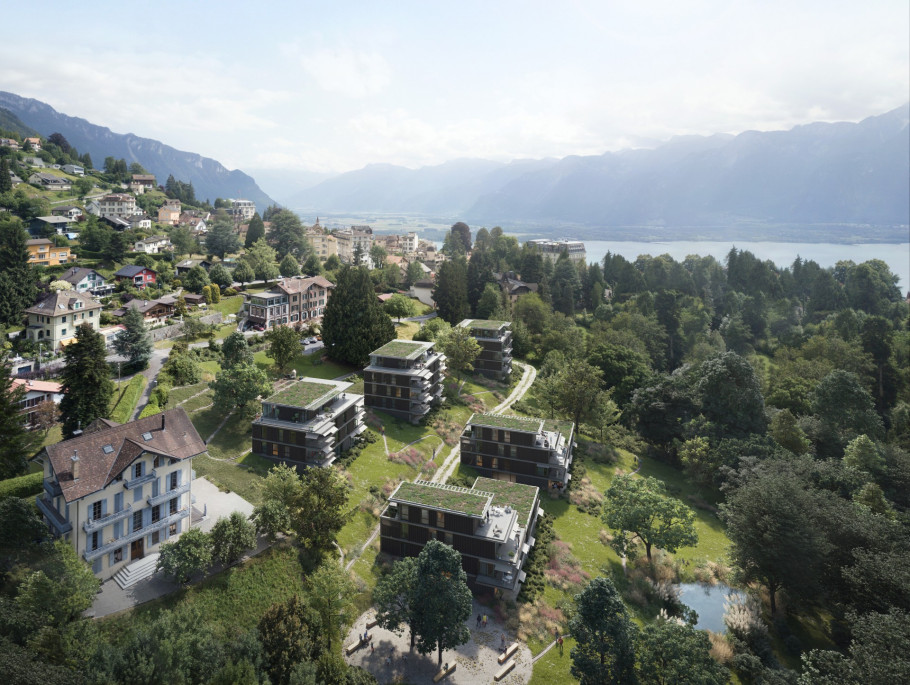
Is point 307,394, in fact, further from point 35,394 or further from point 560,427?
point 560,427

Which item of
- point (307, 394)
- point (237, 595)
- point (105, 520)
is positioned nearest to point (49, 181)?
point (307, 394)

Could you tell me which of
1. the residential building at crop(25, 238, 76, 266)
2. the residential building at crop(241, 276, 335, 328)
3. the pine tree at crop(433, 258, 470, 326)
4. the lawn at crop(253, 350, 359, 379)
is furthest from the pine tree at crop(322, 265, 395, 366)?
the residential building at crop(25, 238, 76, 266)

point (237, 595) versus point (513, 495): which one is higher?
point (513, 495)

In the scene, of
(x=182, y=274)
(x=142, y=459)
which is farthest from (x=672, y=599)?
(x=182, y=274)

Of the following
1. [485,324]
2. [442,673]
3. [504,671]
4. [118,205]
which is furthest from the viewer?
[118,205]

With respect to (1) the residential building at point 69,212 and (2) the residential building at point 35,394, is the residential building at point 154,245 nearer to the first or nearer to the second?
(1) the residential building at point 69,212

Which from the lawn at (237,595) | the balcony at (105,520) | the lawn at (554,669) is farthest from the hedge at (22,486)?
the lawn at (554,669)
